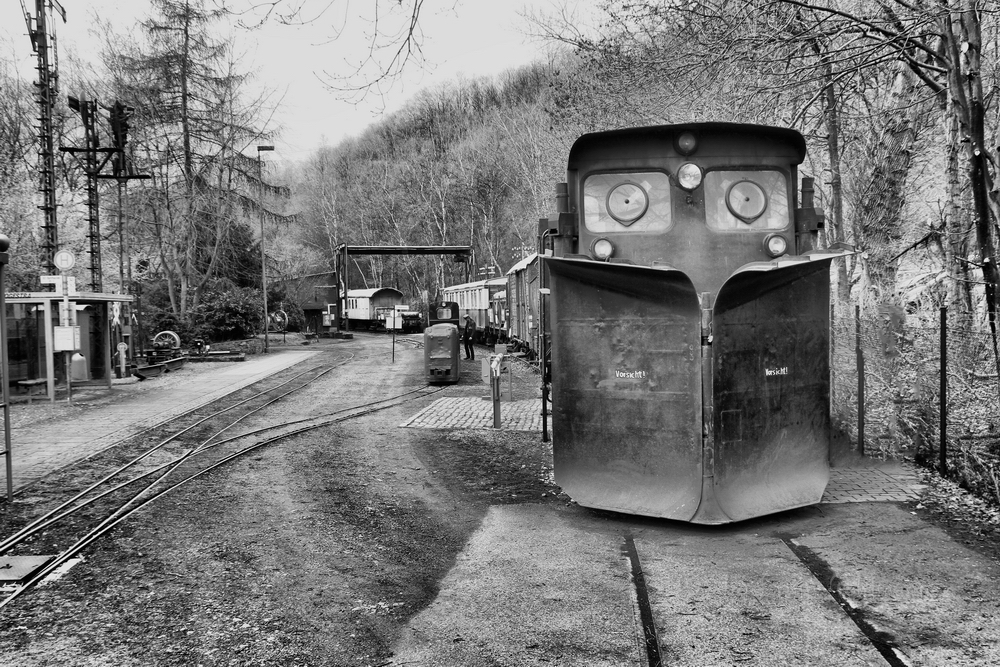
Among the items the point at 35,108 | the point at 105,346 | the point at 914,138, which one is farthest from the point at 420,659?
the point at 35,108

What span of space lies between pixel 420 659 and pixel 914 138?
42.3 ft

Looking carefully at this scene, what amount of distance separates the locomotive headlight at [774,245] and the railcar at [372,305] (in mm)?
50096

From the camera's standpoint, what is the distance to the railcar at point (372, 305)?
5784 centimetres

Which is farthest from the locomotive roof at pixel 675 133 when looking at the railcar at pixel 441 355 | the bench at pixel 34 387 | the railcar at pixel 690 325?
the bench at pixel 34 387

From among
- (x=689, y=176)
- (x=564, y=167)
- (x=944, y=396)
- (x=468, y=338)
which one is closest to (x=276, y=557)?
(x=689, y=176)

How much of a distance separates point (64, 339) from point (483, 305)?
75.9 feet

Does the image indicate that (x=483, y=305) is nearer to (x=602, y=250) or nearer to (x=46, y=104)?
(x=46, y=104)

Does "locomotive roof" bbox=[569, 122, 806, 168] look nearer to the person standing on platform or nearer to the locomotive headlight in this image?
the locomotive headlight

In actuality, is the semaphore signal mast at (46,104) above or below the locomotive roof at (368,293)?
above

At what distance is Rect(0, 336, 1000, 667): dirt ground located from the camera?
4.66 metres

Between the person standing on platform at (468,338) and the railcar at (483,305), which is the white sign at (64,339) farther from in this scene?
the railcar at (483,305)

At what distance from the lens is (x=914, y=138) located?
44.8 ft

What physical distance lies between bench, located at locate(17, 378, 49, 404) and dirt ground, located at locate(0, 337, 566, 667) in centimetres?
941

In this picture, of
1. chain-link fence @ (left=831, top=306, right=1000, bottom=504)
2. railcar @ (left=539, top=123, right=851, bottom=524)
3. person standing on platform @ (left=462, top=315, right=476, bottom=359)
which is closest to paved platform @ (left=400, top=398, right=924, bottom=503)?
chain-link fence @ (left=831, top=306, right=1000, bottom=504)
